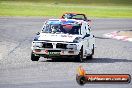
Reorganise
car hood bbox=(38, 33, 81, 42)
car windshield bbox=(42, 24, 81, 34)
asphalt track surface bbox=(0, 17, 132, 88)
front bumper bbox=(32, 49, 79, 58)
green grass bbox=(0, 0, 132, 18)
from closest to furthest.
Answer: asphalt track surface bbox=(0, 17, 132, 88) → front bumper bbox=(32, 49, 79, 58) → car hood bbox=(38, 33, 81, 42) → car windshield bbox=(42, 24, 81, 34) → green grass bbox=(0, 0, 132, 18)

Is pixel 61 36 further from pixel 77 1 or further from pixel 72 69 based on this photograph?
pixel 77 1

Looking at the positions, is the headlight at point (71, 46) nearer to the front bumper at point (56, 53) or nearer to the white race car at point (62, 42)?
the white race car at point (62, 42)

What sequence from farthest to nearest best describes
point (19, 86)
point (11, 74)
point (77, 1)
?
point (77, 1) → point (11, 74) → point (19, 86)

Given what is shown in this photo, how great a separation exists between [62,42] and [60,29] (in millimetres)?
1506

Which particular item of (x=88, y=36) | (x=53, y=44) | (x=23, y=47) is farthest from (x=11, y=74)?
(x=23, y=47)

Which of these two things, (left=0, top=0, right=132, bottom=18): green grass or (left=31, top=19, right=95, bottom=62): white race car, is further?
(left=0, top=0, right=132, bottom=18): green grass

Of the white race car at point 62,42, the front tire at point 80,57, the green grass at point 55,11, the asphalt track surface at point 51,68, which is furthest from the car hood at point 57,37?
the green grass at point 55,11

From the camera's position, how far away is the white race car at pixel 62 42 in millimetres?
21125

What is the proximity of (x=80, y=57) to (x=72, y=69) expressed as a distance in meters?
A: 2.61

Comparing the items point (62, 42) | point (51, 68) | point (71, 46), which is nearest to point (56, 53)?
point (62, 42)

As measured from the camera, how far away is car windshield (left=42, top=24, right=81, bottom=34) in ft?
73.9

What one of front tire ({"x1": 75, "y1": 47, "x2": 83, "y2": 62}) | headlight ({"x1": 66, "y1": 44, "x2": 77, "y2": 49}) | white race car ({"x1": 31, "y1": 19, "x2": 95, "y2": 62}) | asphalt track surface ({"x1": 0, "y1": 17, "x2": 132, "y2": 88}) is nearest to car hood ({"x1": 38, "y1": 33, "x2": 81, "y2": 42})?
white race car ({"x1": 31, "y1": 19, "x2": 95, "y2": 62})

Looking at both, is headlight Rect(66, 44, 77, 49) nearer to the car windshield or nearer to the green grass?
the car windshield

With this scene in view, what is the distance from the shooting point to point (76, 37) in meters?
21.8
